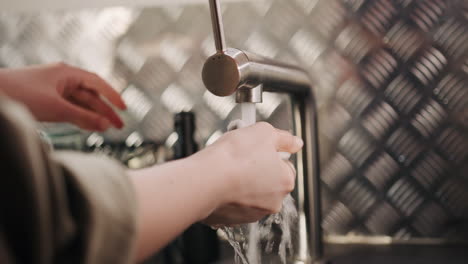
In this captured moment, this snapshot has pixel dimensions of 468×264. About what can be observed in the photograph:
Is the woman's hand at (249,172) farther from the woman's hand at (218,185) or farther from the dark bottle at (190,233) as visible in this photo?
the dark bottle at (190,233)

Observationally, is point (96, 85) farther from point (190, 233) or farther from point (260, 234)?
point (190, 233)

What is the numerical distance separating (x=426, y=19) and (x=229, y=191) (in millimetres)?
926

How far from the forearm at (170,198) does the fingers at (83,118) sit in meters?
0.13

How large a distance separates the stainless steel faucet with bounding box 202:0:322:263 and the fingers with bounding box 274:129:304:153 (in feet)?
0.24

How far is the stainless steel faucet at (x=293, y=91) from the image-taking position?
24.0 inches

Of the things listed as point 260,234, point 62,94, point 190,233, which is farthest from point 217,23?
point 190,233

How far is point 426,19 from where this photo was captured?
46.6 inches

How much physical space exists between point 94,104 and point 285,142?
28cm

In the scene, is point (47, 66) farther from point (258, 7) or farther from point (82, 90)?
point (258, 7)

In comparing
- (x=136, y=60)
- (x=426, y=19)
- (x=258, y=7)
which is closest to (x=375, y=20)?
(x=426, y=19)

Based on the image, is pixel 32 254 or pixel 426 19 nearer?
pixel 32 254

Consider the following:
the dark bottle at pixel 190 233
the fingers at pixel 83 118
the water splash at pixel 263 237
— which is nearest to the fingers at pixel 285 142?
the water splash at pixel 263 237

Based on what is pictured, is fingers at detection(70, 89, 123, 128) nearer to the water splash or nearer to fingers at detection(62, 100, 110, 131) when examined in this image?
fingers at detection(62, 100, 110, 131)

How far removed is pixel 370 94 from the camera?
124 centimetres
